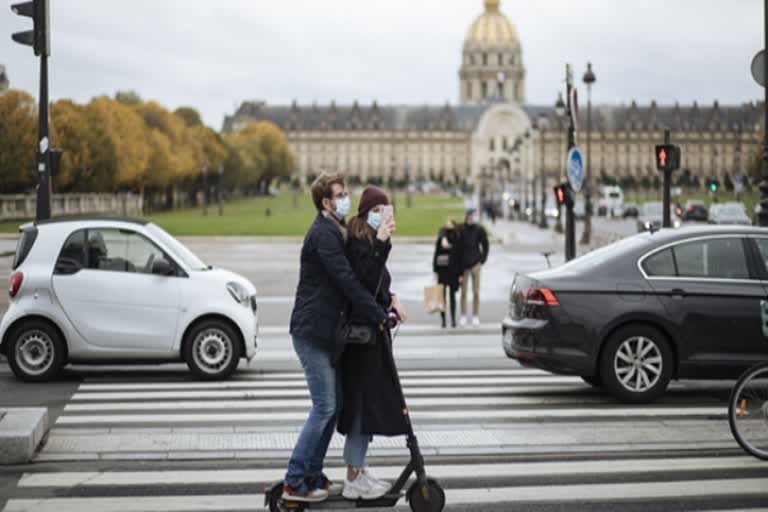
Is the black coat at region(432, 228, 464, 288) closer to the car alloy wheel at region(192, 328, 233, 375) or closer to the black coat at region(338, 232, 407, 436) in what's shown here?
the car alloy wheel at region(192, 328, 233, 375)

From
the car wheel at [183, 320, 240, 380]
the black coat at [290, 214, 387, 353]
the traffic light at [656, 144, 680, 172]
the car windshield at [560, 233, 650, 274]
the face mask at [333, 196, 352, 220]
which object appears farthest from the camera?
the traffic light at [656, 144, 680, 172]

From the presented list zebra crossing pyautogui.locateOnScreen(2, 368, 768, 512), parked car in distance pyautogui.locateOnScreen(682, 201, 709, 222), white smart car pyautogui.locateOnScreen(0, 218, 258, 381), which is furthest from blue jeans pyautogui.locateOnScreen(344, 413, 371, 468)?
parked car in distance pyautogui.locateOnScreen(682, 201, 709, 222)

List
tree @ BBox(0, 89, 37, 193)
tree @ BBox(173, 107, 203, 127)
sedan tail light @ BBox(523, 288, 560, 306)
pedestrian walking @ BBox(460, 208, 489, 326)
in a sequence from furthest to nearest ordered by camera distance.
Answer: tree @ BBox(173, 107, 203, 127) → tree @ BBox(0, 89, 37, 193) → pedestrian walking @ BBox(460, 208, 489, 326) → sedan tail light @ BBox(523, 288, 560, 306)

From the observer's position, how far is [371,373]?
684 centimetres

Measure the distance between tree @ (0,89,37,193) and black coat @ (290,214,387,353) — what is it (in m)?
60.0

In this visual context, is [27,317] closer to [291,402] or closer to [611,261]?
[291,402]

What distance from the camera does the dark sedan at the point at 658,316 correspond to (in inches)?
428

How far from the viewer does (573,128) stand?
2397cm

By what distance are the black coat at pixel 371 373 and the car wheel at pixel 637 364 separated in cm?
444

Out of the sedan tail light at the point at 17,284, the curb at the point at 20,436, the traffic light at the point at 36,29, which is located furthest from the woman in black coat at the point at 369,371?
the traffic light at the point at 36,29

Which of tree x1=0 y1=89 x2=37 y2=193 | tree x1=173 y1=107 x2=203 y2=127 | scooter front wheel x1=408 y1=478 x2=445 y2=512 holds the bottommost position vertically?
scooter front wheel x1=408 y1=478 x2=445 y2=512

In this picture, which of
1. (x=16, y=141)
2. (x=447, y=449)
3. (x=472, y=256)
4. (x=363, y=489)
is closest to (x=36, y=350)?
(x=447, y=449)

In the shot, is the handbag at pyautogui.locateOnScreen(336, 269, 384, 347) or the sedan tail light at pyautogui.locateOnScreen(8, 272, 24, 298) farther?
the sedan tail light at pyautogui.locateOnScreen(8, 272, 24, 298)

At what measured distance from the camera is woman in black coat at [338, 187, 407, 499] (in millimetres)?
6820
